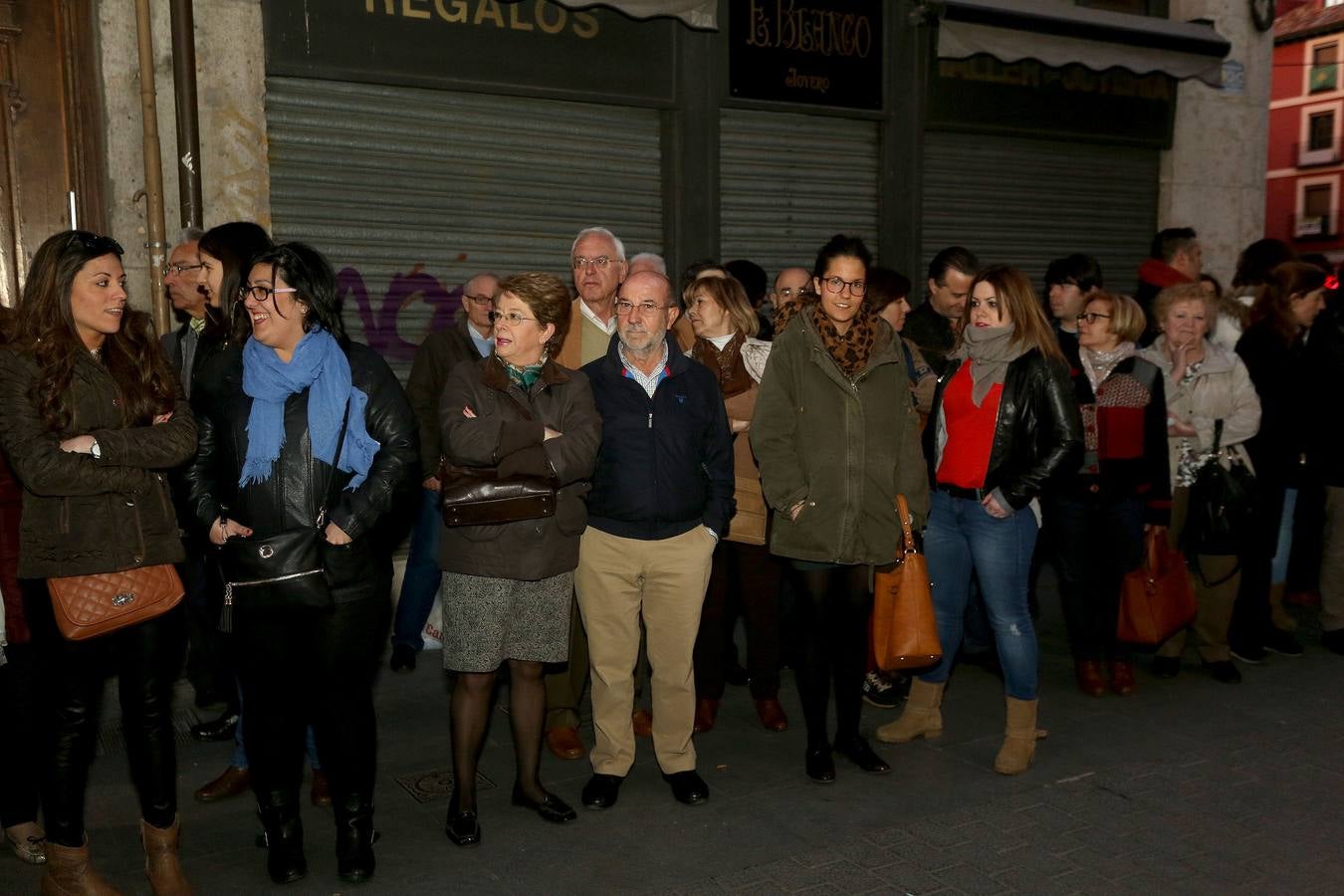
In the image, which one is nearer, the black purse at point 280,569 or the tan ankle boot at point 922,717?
the black purse at point 280,569

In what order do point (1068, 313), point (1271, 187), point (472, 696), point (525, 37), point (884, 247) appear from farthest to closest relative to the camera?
1. point (1271, 187)
2. point (884, 247)
3. point (525, 37)
4. point (1068, 313)
5. point (472, 696)

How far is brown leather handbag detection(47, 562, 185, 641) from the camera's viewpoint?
361 centimetres

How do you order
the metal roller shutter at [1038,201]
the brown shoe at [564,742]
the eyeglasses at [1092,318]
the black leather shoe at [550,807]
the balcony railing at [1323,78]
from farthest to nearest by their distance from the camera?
the balcony railing at [1323,78] → the metal roller shutter at [1038,201] → the eyeglasses at [1092,318] → the brown shoe at [564,742] → the black leather shoe at [550,807]

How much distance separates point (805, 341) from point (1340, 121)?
43.9 m

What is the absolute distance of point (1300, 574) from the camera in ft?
26.5

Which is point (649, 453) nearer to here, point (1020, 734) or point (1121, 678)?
point (1020, 734)

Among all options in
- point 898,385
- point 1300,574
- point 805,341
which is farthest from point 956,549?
point 1300,574

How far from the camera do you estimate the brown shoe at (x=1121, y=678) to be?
6152 mm

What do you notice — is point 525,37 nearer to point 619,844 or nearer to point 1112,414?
point 1112,414

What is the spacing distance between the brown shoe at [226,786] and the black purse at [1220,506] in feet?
16.1

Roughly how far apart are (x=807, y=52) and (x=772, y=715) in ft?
18.2

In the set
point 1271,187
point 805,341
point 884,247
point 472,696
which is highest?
point 1271,187

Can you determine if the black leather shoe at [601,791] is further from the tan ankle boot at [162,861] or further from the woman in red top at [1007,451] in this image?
the woman in red top at [1007,451]

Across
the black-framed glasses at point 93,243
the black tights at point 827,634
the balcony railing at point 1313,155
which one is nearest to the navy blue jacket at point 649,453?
the black tights at point 827,634
